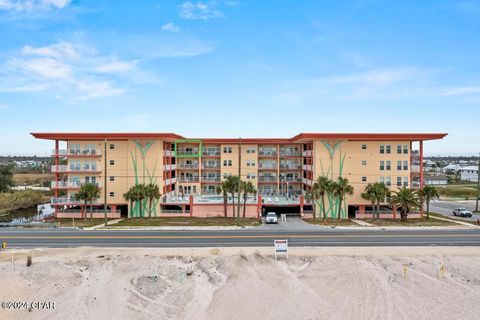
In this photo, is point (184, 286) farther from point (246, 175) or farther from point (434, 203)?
point (434, 203)

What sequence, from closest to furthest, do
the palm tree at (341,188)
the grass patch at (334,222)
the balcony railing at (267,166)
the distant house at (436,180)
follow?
the grass patch at (334,222)
the palm tree at (341,188)
the balcony railing at (267,166)
the distant house at (436,180)

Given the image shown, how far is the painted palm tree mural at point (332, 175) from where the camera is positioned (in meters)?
55.4

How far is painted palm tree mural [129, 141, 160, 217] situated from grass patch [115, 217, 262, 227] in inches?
116

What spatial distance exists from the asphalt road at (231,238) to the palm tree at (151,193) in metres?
11.0

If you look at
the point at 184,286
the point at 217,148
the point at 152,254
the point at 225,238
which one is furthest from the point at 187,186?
the point at 184,286

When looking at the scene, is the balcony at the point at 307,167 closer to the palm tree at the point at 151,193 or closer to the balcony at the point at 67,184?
the palm tree at the point at 151,193

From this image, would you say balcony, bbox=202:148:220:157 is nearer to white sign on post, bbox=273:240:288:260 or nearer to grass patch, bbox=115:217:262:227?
grass patch, bbox=115:217:262:227

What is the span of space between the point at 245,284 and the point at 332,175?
34.5 m

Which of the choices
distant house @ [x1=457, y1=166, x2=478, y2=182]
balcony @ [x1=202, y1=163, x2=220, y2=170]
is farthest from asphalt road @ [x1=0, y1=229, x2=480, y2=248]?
distant house @ [x1=457, y1=166, x2=478, y2=182]

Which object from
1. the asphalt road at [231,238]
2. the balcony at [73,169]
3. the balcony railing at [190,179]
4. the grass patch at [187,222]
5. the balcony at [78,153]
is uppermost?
the balcony at [78,153]

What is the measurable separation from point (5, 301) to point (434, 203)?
82.8m

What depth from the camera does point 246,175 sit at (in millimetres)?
66375

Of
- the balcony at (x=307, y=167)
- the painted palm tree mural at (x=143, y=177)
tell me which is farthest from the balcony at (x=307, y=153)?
the painted palm tree mural at (x=143, y=177)

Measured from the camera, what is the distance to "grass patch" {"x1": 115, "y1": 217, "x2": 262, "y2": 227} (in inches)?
1880
